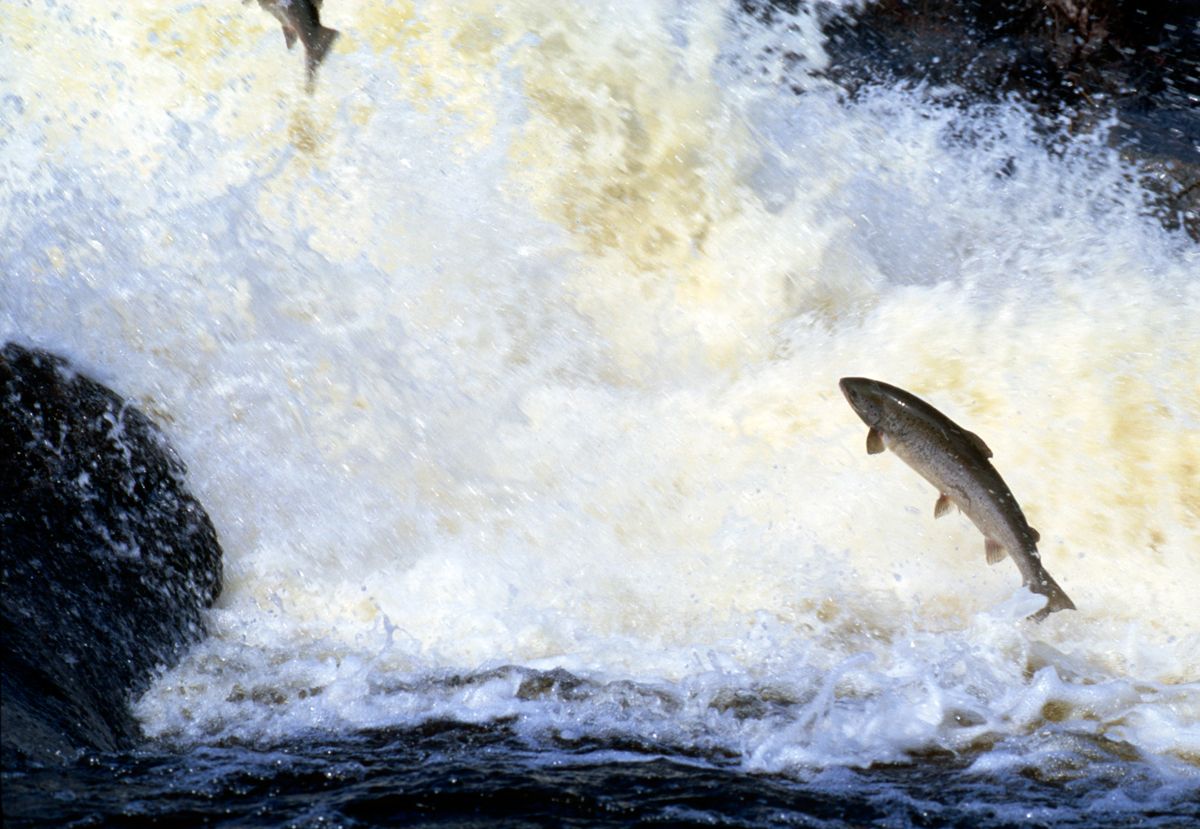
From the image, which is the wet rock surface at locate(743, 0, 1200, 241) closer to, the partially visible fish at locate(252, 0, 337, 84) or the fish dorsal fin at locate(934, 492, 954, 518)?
the partially visible fish at locate(252, 0, 337, 84)

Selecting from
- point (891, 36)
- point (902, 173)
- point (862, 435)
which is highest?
point (891, 36)

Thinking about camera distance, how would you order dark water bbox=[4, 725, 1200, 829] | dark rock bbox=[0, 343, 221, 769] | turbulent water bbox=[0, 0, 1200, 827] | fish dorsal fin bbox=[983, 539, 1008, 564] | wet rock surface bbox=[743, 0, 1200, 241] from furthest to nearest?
→ wet rock surface bbox=[743, 0, 1200, 241] → fish dorsal fin bbox=[983, 539, 1008, 564] → turbulent water bbox=[0, 0, 1200, 827] → dark rock bbox=[0, 343, 221, 769] → dark water bbox=[4, 725, 1200, 829]

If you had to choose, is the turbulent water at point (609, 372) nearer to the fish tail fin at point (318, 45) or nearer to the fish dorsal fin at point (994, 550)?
the fish tail fin at point (318, 45)

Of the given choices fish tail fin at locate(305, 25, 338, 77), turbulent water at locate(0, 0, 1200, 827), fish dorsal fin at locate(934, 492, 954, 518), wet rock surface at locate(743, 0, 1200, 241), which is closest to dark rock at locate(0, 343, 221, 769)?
turbulent water at locate(0, 0, 1200, 827)

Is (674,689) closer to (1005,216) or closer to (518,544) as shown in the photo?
(518,544)

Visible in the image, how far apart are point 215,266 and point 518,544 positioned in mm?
1848

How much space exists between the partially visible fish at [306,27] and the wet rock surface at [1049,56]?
2.29m

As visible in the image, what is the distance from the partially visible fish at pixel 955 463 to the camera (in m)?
3.28

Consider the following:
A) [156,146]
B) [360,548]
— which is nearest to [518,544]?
Answer: [360,548]

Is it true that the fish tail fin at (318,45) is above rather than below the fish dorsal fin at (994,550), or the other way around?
above

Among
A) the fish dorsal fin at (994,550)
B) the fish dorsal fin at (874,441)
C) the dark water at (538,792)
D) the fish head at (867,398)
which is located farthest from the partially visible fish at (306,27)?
the fish dorsal fin at (994,550)

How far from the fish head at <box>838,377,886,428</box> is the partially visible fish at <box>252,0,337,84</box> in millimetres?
3204

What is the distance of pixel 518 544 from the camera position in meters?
4.25

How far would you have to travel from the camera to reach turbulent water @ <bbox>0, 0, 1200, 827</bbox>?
3.17 m
